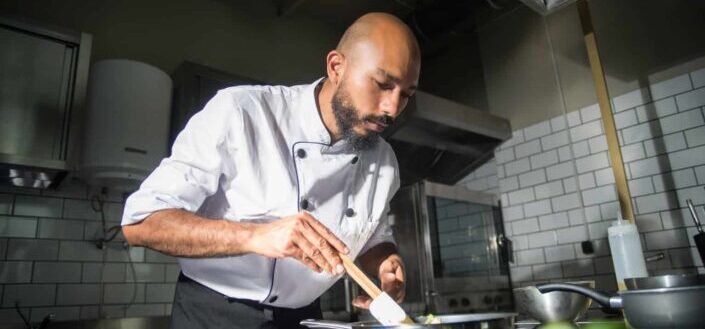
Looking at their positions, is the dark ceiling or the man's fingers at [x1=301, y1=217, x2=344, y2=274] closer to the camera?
the man's fingers at [x1=301, y1=217, x2=344, y2=274]

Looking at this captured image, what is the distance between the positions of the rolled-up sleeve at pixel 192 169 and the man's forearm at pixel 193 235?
0.03 metres

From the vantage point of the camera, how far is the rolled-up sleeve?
935 mm

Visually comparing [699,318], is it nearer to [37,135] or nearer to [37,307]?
[37,135]

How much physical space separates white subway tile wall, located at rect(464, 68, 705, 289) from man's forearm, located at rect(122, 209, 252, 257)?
7.35 ft

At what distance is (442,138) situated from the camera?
2926 millimetres

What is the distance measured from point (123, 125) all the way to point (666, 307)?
7.11 ft

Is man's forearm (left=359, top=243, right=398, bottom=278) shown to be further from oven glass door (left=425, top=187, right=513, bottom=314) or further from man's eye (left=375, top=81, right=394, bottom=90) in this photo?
oven glass door (left=425, top=187, right=513, bottom=314)

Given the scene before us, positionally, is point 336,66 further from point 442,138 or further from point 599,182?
point 599,182

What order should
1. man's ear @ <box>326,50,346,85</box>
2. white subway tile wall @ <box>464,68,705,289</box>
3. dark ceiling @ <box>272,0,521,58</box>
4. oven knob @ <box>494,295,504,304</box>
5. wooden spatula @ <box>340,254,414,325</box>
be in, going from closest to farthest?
wooden spatula @ <box>340,254,414,325</box> < man's ear @ <box>326,50,346,85</box> < white subway tile wall @ <box>464,68,705,289</box> < oven knob @ <box>494,295,504,304</box> < dark ceiling @ <box>272,0,521,58</box>

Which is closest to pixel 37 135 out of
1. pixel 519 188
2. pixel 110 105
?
pixel 110 105

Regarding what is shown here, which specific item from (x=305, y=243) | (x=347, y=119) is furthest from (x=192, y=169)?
(x=347, y=119)

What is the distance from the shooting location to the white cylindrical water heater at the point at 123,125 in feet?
6.97

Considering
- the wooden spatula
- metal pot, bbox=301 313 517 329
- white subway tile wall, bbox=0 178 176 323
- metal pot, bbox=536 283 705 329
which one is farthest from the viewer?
white subway tile wall, bbox=0 178 176 323

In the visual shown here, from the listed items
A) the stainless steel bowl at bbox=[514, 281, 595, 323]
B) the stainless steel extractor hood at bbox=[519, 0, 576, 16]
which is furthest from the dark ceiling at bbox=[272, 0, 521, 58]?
the stainless steel bowl at bbox=[514, 281, 595, 323]
